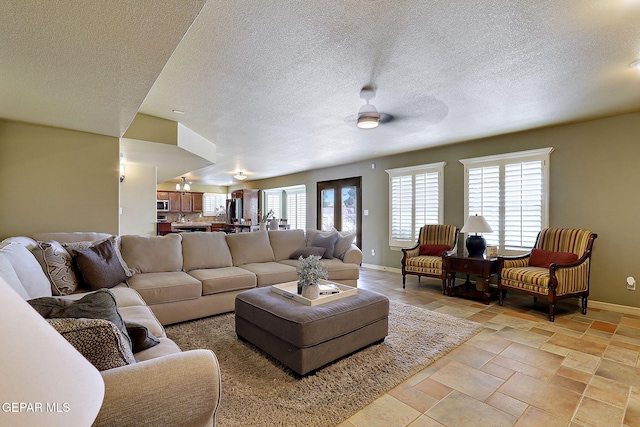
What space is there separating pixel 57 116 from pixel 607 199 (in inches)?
253

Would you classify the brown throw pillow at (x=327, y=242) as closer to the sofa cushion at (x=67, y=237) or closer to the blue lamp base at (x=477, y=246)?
the blue lamp base at (x=477, y=246)

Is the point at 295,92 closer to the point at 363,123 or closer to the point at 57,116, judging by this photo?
the point at 363,123

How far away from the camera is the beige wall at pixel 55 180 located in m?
3.33

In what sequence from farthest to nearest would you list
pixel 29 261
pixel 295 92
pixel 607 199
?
pixel 607 199 → pixel 295 92 → pixel 29 261

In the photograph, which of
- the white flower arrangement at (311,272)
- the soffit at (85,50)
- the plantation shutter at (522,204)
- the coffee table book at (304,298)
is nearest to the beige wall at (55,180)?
the soffit at (85,50)

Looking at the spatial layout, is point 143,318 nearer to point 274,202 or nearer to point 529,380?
point 529,380

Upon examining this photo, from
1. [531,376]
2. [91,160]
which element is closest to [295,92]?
[91,160]

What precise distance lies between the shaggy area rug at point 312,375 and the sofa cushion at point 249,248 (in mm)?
1055

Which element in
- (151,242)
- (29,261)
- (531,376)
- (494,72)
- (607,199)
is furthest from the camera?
(607,199)

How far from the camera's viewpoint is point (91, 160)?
377 cm

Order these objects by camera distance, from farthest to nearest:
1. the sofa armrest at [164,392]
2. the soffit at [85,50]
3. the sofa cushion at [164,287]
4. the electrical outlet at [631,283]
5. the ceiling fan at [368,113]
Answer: the electrical outlet at [631,283] → the ceiling fan at [368,113] → the sofa cushion at [164,287] → the soffit at [85,50] → the sofa armrest at [164,392]

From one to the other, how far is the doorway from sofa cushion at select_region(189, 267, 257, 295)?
3877 millimetres

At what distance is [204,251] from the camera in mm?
3863

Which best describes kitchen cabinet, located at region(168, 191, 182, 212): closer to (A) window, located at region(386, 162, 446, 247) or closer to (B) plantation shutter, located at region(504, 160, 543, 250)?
(A) window, located at region(386, 162, 446, 247)
